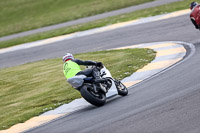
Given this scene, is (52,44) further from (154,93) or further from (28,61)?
(154,93)

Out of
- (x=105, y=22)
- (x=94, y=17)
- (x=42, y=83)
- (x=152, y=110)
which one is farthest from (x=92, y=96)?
(x=94, y=17)

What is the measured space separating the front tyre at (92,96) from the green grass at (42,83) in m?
1.72

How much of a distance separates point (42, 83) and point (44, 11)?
27.6 metres

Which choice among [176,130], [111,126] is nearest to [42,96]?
[111,126]

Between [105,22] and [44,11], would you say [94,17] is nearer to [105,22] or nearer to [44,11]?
[105,22]

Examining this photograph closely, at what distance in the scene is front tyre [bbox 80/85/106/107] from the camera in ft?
36.8

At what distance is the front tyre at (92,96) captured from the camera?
11219mm

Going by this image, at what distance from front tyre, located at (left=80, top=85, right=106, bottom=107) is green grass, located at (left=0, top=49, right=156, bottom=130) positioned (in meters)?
1.72

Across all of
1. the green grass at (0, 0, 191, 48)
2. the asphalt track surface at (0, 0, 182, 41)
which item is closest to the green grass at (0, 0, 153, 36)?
the asphalt track surface at (0, 0, 182, 41)

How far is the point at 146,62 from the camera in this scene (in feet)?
53.7

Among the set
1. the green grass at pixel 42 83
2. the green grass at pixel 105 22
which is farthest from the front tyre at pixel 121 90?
the green grass at pixel 105 22

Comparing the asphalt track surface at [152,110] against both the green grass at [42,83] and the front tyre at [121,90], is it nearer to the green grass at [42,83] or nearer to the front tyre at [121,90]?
the front tyre at [121,90]

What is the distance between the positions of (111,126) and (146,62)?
743cm

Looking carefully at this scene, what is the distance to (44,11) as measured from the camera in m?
43.8
